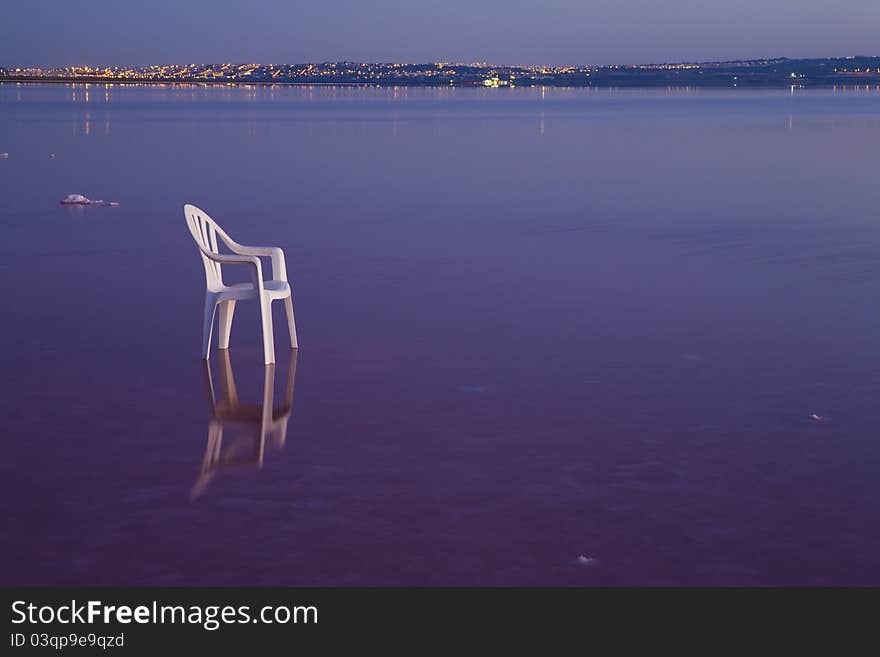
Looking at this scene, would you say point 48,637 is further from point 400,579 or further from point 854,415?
point 854,415

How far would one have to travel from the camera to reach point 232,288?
5.75m

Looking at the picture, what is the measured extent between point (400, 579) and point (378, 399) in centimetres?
189

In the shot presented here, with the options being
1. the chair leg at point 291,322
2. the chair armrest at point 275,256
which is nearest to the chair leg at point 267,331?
the chair leg at point 291,322

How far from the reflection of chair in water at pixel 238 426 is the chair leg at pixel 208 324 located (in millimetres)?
203

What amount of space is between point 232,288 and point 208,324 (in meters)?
0.22

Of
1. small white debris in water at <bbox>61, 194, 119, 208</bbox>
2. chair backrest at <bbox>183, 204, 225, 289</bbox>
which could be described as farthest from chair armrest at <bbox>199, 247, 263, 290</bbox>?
small white debris in water at <bbox>61, 194, 119, 208</bbox>

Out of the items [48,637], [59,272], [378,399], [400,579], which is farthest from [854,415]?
[59,272]

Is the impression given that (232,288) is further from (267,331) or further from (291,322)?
(291,322)

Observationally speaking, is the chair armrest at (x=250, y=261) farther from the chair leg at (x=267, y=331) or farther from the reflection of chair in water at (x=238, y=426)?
the reflection of chair in water at (x=238, y=426)

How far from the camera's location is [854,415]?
4.97m

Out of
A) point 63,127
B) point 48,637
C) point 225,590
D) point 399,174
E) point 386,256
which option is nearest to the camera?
point 48,637

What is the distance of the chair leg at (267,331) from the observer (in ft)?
18.4
